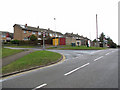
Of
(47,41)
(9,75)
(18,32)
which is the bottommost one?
(9,75)

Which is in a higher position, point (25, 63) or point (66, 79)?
point (25, 63)

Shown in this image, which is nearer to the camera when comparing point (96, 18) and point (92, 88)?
point (92, 88)

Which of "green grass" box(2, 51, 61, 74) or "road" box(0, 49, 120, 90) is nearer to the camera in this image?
"road" box(0, 49, 120, 90)

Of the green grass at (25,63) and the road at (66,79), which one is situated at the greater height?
the green grass at (25,63)

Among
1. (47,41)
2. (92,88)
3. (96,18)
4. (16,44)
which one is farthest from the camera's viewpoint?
(47,41)

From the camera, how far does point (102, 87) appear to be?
4457mm

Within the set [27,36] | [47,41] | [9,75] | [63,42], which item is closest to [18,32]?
[27,36]

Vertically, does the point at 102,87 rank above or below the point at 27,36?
below

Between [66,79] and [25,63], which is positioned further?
[25,63]

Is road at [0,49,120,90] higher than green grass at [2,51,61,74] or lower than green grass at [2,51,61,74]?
lower

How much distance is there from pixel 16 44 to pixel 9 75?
35240 mm

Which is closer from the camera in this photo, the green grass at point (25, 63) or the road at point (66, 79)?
the road at point (66, 79)

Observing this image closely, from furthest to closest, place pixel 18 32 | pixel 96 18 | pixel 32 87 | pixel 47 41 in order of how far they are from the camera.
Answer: pixel 18 32 < pixel 47 41 < pixel 96 18 < pixel 32 87

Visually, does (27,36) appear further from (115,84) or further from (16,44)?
(115,84)
